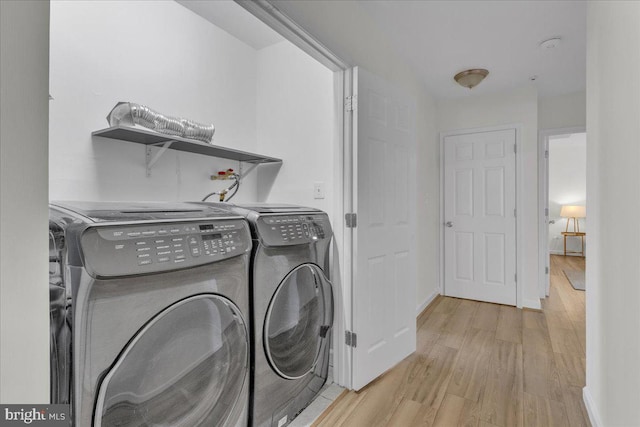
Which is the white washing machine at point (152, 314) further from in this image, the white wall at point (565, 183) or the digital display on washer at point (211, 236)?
the white wall at point (565, 183)

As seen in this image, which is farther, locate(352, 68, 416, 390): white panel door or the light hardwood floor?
locate(352, 68, 416, 390): white panel door

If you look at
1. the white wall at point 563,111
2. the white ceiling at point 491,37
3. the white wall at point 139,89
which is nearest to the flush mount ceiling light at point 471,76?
the white ceiling at point 491,37

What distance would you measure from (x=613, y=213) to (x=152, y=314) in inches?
69.2

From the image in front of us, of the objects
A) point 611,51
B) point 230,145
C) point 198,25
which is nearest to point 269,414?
point 230,145

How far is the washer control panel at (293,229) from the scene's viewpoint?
1470mm

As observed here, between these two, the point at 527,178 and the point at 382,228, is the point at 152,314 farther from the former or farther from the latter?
the point at 527,178

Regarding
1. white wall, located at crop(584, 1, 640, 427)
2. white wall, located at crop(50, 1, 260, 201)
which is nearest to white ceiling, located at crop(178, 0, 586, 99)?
white wall, located at crop(50, 1, 260, 201)

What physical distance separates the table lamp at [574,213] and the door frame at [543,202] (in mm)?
3809

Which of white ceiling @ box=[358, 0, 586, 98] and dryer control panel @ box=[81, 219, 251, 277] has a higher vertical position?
white ceiling @ box=[358, 0, 586, 98]

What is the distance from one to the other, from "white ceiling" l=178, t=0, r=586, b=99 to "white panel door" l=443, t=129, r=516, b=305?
82cm

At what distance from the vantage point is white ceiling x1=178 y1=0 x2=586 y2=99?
6.98ft

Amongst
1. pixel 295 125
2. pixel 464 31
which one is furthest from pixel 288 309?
pixel 464 31

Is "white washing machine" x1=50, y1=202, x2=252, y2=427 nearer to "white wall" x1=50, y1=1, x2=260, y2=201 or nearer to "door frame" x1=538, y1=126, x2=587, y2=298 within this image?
"white wall" x1=50, y1=1, x2=260, y2=201

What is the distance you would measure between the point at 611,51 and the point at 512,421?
1.79 meters
